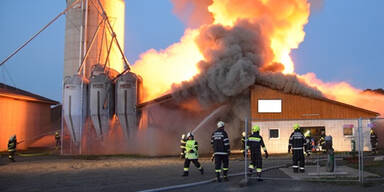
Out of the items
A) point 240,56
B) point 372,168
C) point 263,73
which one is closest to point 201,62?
point 240,56

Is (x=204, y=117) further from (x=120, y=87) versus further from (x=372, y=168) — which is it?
(x=372, y=168)

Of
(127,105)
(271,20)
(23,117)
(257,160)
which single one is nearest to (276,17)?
(271,20)

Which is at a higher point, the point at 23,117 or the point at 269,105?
the point at 269,105

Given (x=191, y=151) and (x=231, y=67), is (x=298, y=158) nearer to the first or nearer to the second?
(x=191, y=151)

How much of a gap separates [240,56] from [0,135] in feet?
78.1

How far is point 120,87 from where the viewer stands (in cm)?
3372

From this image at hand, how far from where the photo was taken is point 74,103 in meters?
33.7

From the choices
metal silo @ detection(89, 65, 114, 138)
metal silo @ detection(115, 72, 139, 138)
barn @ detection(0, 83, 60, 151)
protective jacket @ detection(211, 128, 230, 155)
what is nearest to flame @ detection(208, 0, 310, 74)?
metal silo @ detection(115, 72, 139, 138)

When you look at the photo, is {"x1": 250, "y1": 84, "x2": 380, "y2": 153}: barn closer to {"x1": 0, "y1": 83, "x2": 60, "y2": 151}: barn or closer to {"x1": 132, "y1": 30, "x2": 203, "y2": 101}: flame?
{"x1": 132, "y1": 30, "x2": 203, "y2": 101}: flame

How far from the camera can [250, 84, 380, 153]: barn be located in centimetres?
2705

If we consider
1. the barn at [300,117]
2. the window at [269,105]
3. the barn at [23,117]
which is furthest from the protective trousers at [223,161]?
the barn at [23,117]

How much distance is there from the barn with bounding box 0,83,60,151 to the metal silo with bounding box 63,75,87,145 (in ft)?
24.6

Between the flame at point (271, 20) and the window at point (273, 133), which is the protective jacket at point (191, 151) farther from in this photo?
the flame at point (271, 20)

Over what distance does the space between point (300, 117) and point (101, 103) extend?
1695 centimetres
